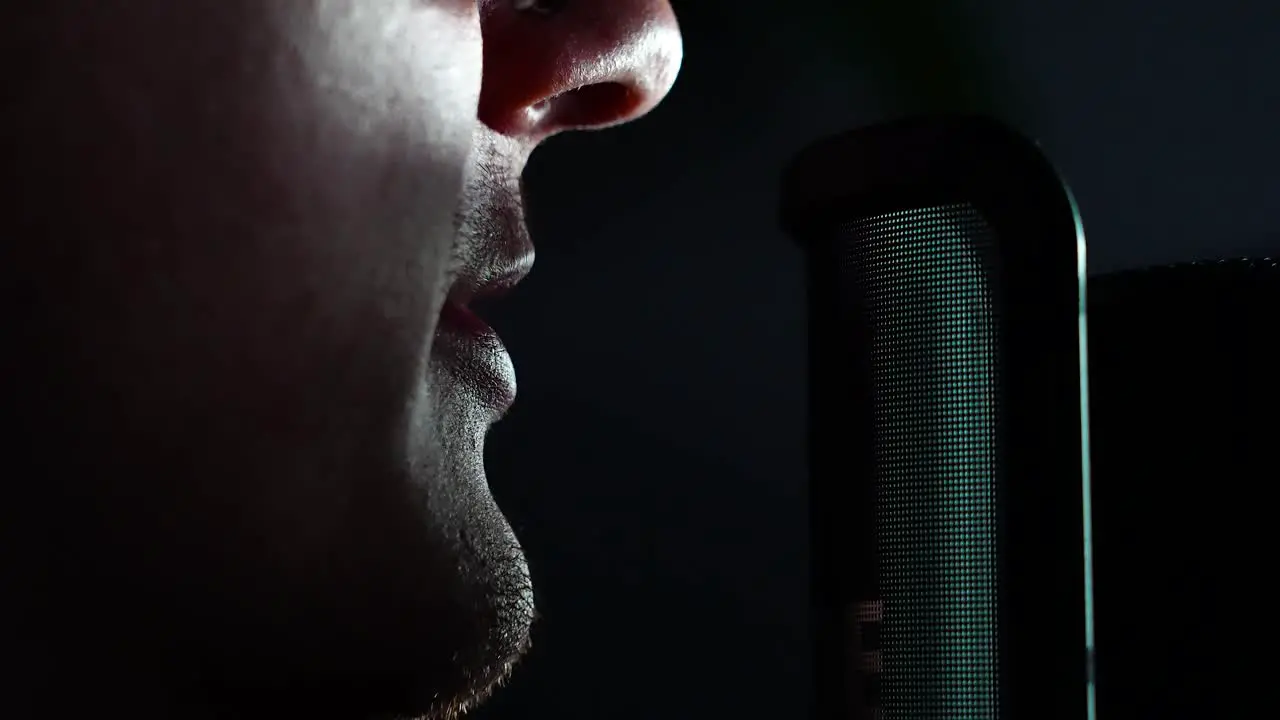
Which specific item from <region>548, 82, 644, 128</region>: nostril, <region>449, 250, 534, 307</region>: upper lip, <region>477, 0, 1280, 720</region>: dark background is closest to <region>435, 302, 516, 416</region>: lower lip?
<region>449, 250, 534, 307</region>: upper lip

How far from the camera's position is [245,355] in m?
0.39

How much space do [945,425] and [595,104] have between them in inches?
9.0

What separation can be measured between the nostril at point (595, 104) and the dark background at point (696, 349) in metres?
1.08

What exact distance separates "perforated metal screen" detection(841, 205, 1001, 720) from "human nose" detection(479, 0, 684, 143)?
14cm

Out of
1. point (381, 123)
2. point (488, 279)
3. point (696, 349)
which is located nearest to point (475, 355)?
point (488, 279)

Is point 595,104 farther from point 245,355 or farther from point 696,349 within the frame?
point 696,349

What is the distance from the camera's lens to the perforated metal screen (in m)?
0.50

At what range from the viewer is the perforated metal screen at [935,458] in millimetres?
499

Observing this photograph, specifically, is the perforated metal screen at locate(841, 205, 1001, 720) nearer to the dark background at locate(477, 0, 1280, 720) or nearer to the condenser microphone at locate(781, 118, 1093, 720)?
the condenser microphone at locate(781, 118, 1093, 720)

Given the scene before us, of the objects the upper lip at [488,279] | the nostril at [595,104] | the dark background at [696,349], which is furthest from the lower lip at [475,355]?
the dark background at [696,349]

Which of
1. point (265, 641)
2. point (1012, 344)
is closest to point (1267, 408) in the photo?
point (1012, 344)

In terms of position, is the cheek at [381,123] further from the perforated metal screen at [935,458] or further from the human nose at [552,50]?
the perforated metal screen at [935,458]

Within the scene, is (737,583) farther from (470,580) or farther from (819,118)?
(470,580)

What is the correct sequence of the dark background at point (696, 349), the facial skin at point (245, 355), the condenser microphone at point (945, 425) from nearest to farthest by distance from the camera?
the facial skin at point (245, 355)
the condenser microphone at point (945, 425)
the dark background at point (696, 349)
